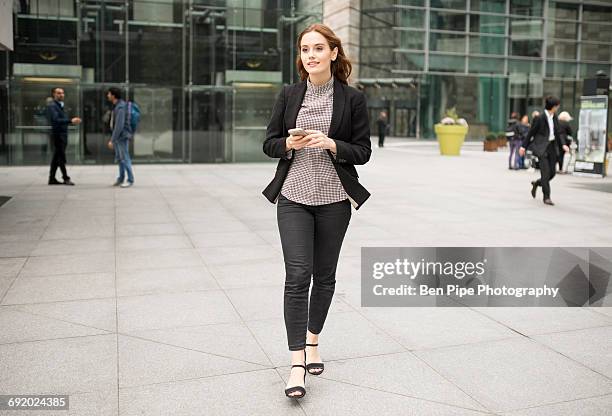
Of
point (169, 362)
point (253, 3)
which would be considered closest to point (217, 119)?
point (253, 3)

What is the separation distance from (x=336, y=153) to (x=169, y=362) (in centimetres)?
169

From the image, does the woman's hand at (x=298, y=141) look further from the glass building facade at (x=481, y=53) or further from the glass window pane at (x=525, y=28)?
the glass window pane at (x=525, y=28)

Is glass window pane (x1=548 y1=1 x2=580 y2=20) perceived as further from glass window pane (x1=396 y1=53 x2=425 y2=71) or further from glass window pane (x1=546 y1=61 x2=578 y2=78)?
glass window pane (x1=396 y1=53 x2=425 y2=71)

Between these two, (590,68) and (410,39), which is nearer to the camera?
(410,39)

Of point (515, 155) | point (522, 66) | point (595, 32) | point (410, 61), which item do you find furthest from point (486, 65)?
point (515, 155)

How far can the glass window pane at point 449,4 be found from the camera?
4369cm

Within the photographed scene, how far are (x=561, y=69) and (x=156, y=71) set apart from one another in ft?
109

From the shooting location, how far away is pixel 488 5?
44.4m

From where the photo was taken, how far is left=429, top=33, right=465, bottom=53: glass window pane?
43.8 meters

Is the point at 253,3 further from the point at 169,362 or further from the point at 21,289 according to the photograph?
the point at 169,362

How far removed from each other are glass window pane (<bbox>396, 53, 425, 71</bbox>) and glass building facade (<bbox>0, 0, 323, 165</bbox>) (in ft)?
73.1

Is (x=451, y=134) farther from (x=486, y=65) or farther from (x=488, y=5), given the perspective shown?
(x=488, y=5)

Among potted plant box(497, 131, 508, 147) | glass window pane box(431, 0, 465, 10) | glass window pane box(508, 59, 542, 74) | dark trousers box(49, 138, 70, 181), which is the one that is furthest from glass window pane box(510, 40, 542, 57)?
dark trousers box(49, 138, 70, 181)

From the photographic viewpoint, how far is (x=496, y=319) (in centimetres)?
531
